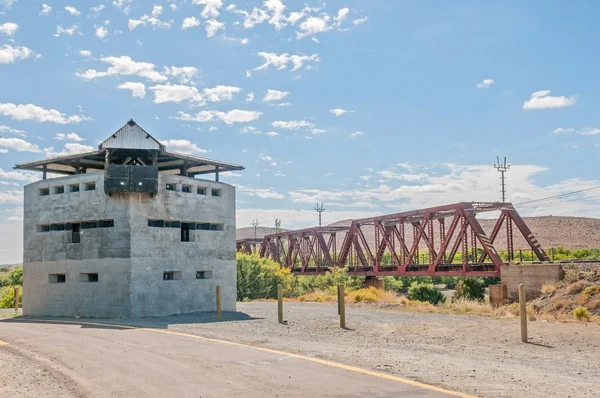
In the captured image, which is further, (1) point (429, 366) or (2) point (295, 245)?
(2) point (295, 245)

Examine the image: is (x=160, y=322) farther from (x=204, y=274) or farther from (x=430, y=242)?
(x=430, y=242)

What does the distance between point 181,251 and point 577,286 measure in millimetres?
20707

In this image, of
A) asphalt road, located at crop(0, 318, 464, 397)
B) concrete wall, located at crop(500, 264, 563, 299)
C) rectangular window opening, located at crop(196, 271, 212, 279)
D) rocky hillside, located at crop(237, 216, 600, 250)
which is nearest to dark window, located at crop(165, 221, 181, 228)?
rectangular window opening, located at crop(196, 271, 212, 279)

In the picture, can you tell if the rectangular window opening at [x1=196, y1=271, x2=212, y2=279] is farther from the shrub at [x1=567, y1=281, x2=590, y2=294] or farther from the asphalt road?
the shrub at [x1=567, y1=281, x2=590, y2=294]

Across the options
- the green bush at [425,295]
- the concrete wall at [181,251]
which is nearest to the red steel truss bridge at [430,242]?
the green bush at [425,295]

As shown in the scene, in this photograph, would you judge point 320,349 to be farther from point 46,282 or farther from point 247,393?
point 46,282

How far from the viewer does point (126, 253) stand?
90.3ft

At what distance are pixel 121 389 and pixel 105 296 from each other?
61.5 ft

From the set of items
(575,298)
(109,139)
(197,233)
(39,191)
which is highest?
(109,139)

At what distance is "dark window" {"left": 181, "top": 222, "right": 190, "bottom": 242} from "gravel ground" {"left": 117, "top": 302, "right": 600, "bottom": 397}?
629cm

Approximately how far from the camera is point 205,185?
3139cm

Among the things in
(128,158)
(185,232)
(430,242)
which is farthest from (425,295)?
(128,158)

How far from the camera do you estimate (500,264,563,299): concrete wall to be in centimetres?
3500

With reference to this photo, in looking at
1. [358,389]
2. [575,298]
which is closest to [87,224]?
[358,389]
